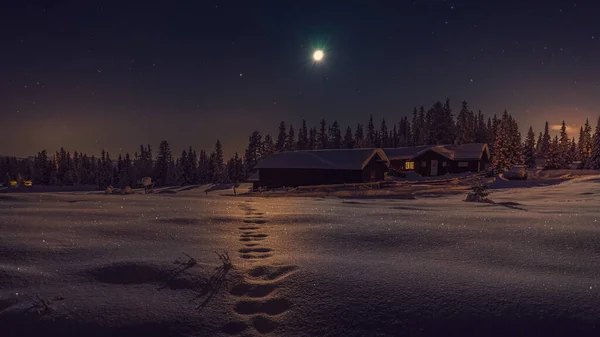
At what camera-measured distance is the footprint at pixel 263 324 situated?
256 cm

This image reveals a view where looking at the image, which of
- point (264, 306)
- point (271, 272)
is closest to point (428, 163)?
point (271, 272)

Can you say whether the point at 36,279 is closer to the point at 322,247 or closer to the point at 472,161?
the point at 322,247

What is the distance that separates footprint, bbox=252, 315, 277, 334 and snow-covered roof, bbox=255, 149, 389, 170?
3175 cm

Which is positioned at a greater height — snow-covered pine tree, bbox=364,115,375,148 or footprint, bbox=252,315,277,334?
snow-covered pine tree, bbox=364,115,375,148

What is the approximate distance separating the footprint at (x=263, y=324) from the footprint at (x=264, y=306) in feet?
0.29

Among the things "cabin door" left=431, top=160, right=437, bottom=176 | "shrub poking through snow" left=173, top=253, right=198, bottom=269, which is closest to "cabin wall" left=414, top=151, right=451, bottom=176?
"cabin door" left=431, top=160, right=437, bottom=176

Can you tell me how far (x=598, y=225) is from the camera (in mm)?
5520

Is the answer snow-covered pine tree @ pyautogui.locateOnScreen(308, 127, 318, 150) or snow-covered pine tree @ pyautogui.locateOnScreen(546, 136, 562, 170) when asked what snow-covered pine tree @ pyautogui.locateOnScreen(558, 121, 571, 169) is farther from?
snow-covered pine tree @ pyautogui.locateOnScreen(308, 127, 318, 150)

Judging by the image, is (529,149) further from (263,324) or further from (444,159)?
(263,324)

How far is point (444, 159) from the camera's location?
161 ft

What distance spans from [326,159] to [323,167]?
1.76 m

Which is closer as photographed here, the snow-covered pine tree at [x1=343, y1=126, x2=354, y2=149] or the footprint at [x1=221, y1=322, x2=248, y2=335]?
the footprint at [x1=221, y1=322, x2=248, y2=335]

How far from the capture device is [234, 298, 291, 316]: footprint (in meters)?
2.82

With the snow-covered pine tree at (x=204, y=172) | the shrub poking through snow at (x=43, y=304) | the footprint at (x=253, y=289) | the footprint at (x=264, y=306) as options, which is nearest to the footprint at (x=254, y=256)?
the footprint at (x=253, y=289)
